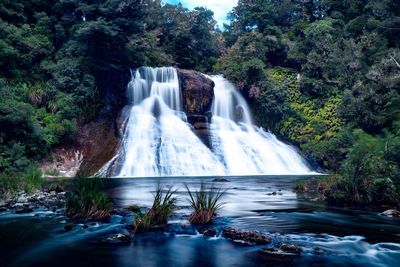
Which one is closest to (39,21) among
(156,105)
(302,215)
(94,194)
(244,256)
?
(156,105)

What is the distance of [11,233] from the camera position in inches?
320

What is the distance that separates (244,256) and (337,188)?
775cm

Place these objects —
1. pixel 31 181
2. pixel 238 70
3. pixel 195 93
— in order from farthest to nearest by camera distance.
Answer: pixel 238 70, pixel 195 93, pixel 31 181

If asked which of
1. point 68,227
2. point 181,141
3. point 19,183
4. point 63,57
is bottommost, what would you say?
point 68,227

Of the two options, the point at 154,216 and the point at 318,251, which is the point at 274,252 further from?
the point at 154,216

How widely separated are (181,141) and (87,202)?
17402 millimetres

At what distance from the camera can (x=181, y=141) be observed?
26.6 m

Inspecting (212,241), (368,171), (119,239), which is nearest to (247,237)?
(212,241)

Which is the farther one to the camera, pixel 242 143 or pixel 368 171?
pixel 242 143

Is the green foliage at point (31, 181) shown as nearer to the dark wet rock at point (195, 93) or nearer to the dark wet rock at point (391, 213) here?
the dark wet rock at point (391, 213)

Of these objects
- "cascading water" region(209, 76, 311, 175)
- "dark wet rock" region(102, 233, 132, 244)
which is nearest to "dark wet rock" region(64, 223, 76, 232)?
"dark wet rock" region(102, 233, 132, 244)

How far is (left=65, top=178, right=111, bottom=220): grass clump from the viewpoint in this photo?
30.0 feet

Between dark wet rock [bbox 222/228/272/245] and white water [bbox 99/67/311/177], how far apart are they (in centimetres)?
1595

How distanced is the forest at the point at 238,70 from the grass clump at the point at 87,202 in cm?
490
